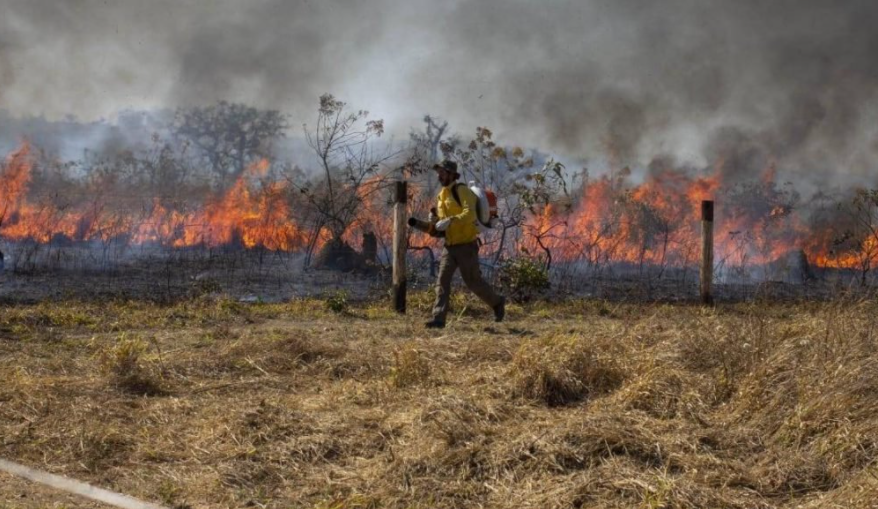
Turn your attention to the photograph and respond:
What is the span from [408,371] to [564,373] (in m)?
1.07

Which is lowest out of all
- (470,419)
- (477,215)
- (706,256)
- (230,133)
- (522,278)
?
(470,419)

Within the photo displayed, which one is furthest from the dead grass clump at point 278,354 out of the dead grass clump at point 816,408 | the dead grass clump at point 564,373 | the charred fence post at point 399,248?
the dead grass clump at point 816,408

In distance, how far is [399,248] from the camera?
1028cm

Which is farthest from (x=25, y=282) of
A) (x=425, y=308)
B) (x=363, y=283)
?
(x=425, y=308)

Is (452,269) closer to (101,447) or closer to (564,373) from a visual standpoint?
(564,373)

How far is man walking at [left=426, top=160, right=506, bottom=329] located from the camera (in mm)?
8959

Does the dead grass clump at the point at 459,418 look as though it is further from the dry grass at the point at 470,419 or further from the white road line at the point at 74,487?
the white road line at the point at 74,487

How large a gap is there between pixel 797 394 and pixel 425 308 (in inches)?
239

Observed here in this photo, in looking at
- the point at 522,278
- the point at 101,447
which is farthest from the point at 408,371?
the point at 522,278

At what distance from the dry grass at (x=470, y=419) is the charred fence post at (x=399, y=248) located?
2.85 metres

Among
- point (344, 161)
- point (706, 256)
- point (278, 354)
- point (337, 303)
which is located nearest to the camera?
point (278, 354)

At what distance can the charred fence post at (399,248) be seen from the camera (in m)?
10.2

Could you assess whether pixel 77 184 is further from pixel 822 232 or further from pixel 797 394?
pixel 797 394

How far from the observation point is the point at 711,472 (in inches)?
157
